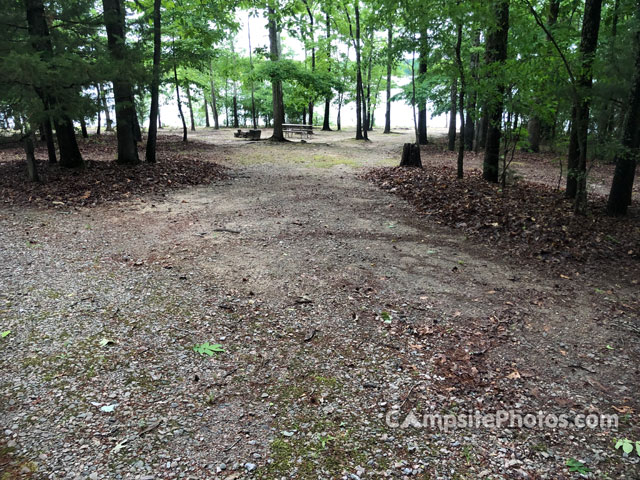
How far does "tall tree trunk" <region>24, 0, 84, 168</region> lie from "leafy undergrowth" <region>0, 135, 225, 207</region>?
35cm

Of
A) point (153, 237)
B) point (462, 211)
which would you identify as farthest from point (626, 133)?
point (153, 237)

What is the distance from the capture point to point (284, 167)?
11992 mm

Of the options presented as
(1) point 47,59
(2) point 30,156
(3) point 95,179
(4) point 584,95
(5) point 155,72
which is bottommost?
(3) point 95,179

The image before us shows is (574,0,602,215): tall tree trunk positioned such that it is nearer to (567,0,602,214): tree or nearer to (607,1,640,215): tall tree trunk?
(567,0,602,214): tree

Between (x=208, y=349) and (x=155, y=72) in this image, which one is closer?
(x=208, y=349)

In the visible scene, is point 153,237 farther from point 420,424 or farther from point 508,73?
point 508,73

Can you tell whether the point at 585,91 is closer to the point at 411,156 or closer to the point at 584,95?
the point at 584,95

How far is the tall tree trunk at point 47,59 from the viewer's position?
7.49 m

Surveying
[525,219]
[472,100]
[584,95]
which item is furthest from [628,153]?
[472,100]

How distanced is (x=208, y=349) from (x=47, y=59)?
750 centimetres

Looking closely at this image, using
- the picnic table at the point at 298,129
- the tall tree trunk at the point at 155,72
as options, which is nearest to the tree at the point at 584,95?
the tall tree trunk at the point at 155,72

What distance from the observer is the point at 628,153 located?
229 inches

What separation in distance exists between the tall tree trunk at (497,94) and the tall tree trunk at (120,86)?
756 centimetres

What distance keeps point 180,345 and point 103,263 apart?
227 cm
